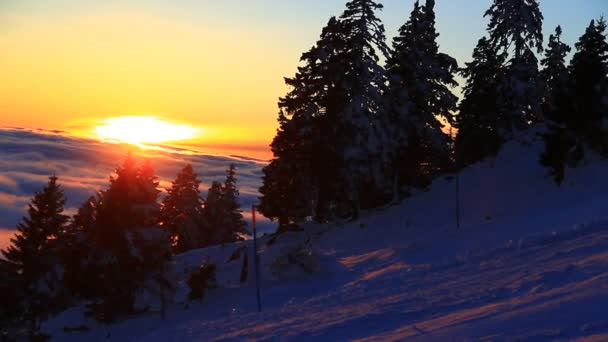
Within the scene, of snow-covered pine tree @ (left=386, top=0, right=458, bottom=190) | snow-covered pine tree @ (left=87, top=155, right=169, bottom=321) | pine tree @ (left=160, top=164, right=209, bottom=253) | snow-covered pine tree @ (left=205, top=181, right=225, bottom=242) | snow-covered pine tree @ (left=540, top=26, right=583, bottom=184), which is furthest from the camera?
snow-covered pine tree @ (left=205, top=181, right=225, bottom=242)

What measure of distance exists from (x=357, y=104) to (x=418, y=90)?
6.35 m

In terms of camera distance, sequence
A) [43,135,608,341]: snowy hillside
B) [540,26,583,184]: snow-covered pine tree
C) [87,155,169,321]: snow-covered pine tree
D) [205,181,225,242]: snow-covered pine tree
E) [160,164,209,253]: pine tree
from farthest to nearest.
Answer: [205,181,225,242]: snow-covered pine tree
[160,164,209,253]: pine tree
[540,26,583,184]: snow-covered pine tree
[87,155,169,321]: snow-covered pine tree
[43,135,608,341]: snowy hillside

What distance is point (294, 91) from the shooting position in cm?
3691

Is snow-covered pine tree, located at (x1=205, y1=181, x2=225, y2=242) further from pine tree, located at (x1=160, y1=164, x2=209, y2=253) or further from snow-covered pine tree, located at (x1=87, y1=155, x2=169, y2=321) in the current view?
snow-covered pine tree, located at (x1=87, y1=155, x2=169, y2=321)

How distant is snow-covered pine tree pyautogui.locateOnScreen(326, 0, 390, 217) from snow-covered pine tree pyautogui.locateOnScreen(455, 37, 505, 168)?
10.6 m

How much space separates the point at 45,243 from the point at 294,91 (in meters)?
17.2

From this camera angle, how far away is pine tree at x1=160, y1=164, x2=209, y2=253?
5816 centimetres

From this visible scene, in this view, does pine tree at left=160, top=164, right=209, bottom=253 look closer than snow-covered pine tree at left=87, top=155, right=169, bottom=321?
No

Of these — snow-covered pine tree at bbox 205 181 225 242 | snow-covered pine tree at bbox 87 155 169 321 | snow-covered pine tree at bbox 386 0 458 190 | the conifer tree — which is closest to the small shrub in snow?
snow-covered pine tree at bbox 87 155 169 321

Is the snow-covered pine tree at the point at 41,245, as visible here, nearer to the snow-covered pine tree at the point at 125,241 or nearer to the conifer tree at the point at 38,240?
the conifer tree at the point at 38,240

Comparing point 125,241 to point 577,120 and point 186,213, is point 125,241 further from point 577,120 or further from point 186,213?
point 186,213

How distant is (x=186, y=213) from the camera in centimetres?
5897

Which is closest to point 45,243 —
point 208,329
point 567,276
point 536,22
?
point 208,329

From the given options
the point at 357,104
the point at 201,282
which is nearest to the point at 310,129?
the point at 357,104
